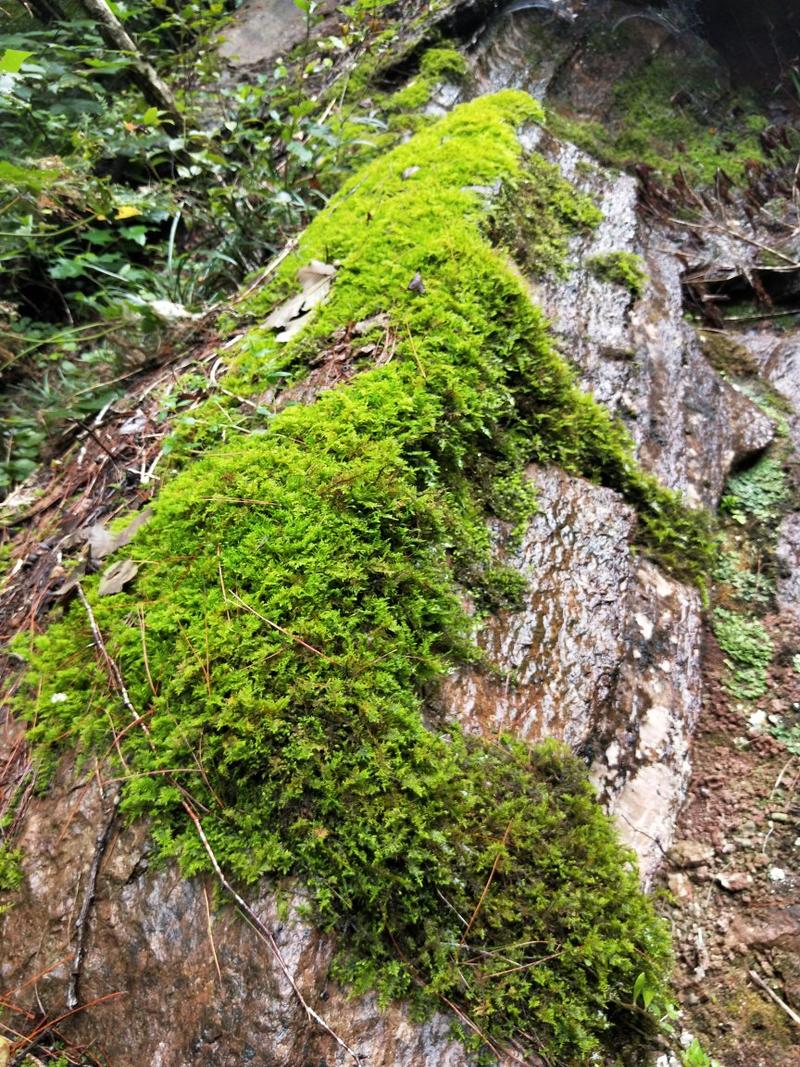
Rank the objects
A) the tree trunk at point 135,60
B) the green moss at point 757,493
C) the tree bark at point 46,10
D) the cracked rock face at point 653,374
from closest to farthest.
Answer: the cracked rock face at point 653,374
the green moss at point 757,493
the tree trunk at point 135,60
the tree bark at point 46,10

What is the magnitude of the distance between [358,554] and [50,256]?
158 inches

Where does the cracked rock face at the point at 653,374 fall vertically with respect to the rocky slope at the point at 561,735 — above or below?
above

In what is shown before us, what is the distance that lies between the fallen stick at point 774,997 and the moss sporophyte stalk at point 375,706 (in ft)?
1.84

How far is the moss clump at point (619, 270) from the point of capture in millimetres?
4016

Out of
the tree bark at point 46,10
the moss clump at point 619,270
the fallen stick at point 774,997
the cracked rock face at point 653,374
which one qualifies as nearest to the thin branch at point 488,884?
the fallen stick at point 774,997

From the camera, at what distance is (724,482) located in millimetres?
3707

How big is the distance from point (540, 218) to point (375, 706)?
350 cm

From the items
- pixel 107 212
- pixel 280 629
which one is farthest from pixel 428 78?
pixel 280 629

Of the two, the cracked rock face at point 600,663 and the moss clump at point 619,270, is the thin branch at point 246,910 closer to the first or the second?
the cracked rock face at point 600,663

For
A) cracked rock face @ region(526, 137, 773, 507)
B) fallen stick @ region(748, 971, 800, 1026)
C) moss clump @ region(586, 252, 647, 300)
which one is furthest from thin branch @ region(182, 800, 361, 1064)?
moss clump @ region(586, 252, 647, 300)

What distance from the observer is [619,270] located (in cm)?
407

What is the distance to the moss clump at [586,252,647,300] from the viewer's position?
4.02m

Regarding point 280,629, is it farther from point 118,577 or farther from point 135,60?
point 135,60

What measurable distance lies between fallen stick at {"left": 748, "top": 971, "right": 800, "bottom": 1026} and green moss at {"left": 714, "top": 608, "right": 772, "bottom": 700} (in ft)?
3.83
